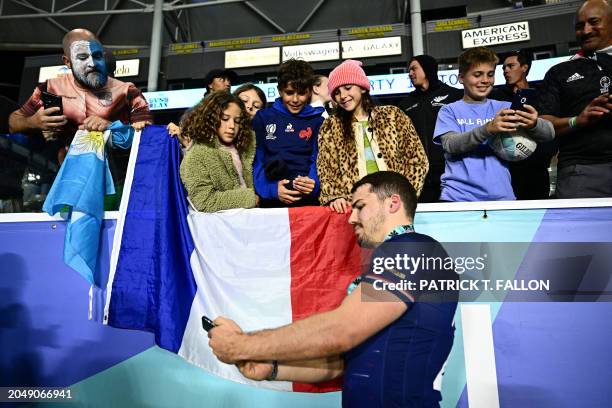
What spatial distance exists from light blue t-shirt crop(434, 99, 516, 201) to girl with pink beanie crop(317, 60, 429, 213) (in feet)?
0.96

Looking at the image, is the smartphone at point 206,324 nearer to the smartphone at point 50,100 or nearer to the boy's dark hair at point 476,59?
the smartphone at point 50,100

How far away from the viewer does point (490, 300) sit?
239 centimetres

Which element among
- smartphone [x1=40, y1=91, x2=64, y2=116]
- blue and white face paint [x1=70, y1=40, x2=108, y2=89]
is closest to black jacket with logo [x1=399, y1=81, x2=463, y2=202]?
blue and white face paint [x1=70, y1=40, x2=108, y2=89]

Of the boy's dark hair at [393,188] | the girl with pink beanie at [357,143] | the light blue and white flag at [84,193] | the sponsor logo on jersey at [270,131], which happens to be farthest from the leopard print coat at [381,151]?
the light blue and white flag at [84,193]

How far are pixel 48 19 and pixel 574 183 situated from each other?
1711cm

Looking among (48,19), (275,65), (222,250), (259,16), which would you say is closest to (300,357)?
(222,250)

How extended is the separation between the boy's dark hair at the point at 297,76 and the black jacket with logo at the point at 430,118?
42.5 inches

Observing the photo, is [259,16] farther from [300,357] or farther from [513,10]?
[300,357]

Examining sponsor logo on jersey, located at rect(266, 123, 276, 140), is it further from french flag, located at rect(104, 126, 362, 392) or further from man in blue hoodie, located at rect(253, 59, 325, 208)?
french flag, located at rect(104, 126, 362, 392)

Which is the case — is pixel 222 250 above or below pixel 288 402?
above

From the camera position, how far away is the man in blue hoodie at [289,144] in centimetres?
293

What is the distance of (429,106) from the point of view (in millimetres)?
3762

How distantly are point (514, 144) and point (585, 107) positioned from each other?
21.0 inches

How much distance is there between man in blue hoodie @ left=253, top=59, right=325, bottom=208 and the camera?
2928 millimetres
